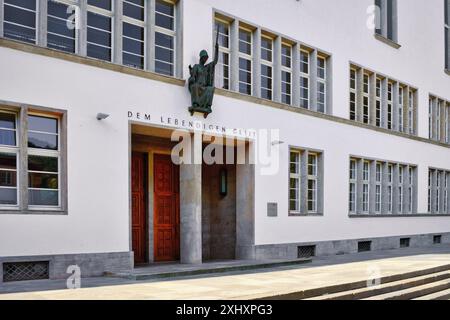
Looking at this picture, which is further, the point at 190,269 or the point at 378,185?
the point at 378,185

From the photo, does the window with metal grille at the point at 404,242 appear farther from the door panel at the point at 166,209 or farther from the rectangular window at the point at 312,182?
the door panel at the point at 166,209

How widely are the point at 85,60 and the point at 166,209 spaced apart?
20.9 ft

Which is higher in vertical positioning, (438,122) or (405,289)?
(438,122)

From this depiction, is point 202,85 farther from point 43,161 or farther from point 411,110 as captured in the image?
point 411,110

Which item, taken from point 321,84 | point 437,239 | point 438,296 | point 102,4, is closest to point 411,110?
point 437,239

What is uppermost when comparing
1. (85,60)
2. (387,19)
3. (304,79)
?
(387,19)

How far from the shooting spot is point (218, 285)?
11.0 m

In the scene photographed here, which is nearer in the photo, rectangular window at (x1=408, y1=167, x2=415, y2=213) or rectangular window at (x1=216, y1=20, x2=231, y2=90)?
rectangular window at (x1=216, y1=20, x2=231, y2=90)

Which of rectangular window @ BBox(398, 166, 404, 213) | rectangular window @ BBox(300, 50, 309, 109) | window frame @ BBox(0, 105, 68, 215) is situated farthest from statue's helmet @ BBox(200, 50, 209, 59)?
rectangular window @ BBox(398, 166, 404, 213)

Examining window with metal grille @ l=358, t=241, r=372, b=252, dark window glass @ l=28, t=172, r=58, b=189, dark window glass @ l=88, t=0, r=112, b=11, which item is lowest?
window with metal grille @ l=358, t=241, r=372, b=252

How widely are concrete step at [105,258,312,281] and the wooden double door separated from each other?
2.81 m

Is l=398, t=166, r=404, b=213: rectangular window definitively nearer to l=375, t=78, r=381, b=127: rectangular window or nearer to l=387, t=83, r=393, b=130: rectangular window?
l=387, t=83, r=393, b=130: rectangular window

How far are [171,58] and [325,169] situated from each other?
7608 mm

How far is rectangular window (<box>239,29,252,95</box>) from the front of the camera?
1733 cm
